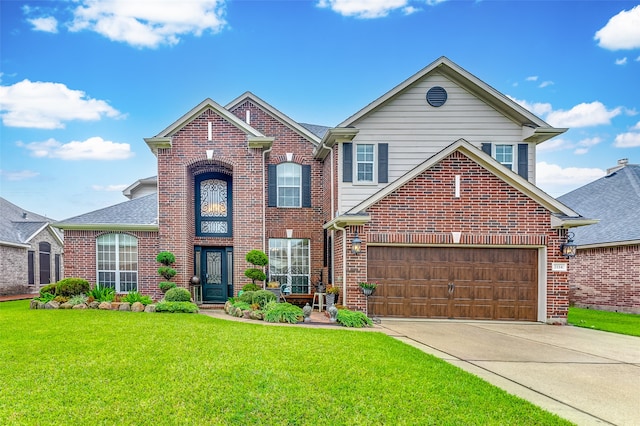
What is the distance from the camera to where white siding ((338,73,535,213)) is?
44.0 feet

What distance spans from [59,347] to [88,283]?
755cm

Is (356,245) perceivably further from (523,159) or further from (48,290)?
(48,290)

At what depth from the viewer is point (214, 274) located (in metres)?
15.4

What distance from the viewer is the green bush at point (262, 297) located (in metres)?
12.3

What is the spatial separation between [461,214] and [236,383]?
8.37 metres

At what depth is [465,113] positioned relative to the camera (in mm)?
13586

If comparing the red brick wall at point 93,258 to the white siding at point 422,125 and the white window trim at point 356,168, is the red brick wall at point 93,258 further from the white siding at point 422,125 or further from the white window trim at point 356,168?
the white siding at point 422,125

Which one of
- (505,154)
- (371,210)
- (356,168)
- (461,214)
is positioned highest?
(505,154)

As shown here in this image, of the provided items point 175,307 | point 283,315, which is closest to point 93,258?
point 175,307

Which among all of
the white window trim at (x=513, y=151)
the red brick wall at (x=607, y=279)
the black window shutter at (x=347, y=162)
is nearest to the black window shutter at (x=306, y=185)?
the black window shutter at (x=347, y=162)

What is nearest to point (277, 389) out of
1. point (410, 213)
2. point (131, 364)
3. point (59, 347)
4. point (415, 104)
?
point (131, 364)

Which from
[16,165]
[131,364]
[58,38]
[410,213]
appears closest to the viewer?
[131,364]

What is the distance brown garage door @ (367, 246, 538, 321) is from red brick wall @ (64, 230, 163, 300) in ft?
26.5

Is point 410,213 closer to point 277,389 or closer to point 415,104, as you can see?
point 415,104
